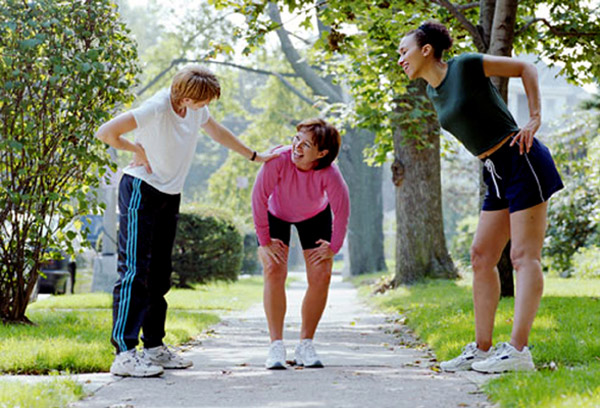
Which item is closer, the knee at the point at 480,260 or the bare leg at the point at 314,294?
the knee at the point at 480,260

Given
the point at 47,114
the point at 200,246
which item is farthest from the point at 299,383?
the point at 200,246

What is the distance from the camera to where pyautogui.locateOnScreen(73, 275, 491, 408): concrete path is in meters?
4.25

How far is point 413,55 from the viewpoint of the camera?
5.08 metres

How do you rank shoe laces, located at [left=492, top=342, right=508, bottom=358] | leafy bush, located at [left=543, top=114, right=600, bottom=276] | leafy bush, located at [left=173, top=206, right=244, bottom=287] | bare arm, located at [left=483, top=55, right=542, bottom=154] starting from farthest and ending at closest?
leafy bush, located at [left=543, top=114, right=600, bottom=276]
leafy bush, located at [left=173, top=206, right=244, bottom=287]
shoe laces, located at [left=492, top=342, right=508, bottom=358]
bare arm, located at [left=483, top=55, right=542, bottom=154]

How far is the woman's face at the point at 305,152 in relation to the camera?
562 centimetres

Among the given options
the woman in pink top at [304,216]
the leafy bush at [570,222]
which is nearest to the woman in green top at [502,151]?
the woman in pink top at [304,216]

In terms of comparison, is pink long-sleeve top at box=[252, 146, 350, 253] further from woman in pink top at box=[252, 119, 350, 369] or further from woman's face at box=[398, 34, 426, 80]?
woman's face at box=[398, 34, 426, 80]

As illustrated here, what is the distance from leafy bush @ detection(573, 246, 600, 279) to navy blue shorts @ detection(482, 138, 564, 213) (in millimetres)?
12802

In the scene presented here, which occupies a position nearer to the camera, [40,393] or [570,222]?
[40,393]

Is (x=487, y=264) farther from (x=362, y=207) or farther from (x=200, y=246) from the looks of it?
(x=362, y=207)

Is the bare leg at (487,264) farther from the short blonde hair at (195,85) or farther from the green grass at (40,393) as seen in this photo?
the green grass at (40,393)

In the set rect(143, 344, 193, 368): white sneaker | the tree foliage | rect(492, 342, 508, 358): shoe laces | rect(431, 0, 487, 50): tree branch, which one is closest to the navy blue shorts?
rect(492, 342, 508, 358): shoe laces

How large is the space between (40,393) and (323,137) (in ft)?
7.97

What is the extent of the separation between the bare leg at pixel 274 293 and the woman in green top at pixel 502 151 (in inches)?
52.6
